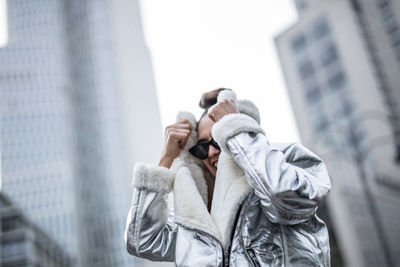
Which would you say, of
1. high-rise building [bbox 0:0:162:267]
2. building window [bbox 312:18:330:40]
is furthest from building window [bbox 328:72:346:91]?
high-rise building [bbox 0:0:162:267]

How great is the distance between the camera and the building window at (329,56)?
67506 millimetres

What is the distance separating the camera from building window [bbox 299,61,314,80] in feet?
231

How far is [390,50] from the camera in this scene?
62.9 metres

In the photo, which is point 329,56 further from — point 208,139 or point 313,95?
point 208,139

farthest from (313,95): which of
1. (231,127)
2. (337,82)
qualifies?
(231,127)

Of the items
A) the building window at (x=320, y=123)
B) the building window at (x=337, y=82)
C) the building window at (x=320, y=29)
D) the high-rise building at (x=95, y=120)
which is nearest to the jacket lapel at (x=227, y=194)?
the high-rise building at (x=95, y=120)

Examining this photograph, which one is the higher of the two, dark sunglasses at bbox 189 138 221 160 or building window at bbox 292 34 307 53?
building window at bbox 292 34 307 53

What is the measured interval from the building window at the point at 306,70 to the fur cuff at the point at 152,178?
7133cm

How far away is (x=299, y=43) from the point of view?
7238 cm

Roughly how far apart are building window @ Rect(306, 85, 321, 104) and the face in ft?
226

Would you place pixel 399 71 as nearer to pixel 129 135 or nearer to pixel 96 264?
pixel 129 135

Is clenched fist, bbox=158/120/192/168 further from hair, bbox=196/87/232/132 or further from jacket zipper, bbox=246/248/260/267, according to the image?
jacket zipper, bbox=246/248/260/267

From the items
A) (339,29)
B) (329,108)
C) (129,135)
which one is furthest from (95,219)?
(339,29)

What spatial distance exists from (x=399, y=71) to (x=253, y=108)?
6823 cm
